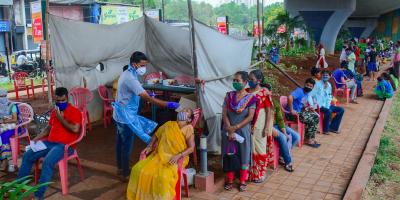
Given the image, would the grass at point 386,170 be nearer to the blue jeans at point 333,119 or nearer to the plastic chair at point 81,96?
the blue jeans at point 333,119

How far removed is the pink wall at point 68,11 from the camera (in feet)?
92.4

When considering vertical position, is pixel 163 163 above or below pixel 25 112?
below

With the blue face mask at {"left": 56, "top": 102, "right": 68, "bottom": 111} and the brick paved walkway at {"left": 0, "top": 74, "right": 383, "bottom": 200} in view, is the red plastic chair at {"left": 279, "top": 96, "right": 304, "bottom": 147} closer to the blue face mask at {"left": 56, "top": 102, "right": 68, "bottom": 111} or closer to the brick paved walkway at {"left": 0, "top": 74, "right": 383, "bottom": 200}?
the brick paved walkway at {"left": 0, "top": 74, "right": 383, "bottom": 200}

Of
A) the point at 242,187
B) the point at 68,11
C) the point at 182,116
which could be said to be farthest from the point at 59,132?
the point at 68,11

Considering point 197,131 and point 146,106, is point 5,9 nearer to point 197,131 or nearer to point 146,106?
point 146,106

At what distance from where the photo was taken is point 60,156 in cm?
433

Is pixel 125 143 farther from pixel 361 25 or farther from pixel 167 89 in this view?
pixel 361 25

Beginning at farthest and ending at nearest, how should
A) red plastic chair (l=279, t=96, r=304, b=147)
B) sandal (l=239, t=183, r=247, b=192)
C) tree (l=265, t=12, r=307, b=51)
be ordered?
tree (l=265, t=12, r=307, b=51), red plastic chair (l=279, t=96, r=304, b=147), sandal (l=239, t=183, r=247, b=192)

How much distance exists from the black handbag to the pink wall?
84.7ft

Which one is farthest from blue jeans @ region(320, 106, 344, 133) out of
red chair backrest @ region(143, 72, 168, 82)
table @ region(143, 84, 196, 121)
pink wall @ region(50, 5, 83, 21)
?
pink wall @ region(50, 5, 83, 21)

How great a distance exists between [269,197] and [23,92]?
10.5m

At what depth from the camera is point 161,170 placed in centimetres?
373

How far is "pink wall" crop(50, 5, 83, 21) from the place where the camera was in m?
28.2

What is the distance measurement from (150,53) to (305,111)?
3.59 meters
